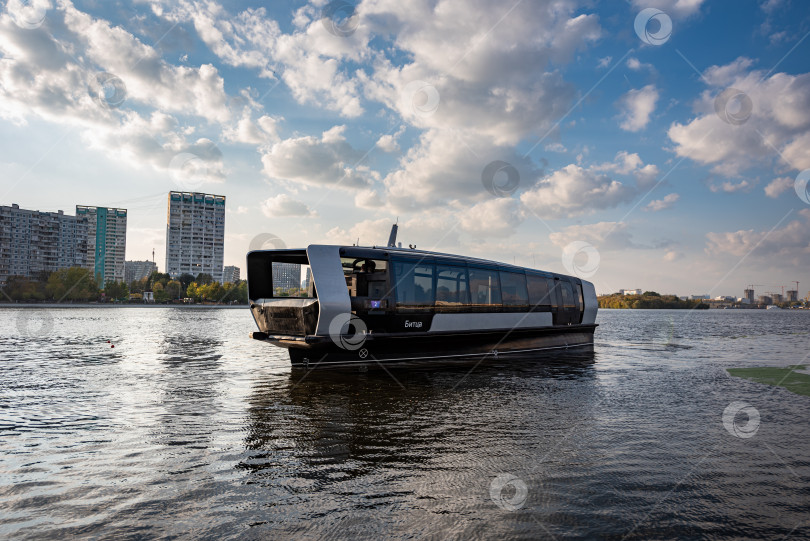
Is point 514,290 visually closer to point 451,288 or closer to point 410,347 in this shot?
point 451,288

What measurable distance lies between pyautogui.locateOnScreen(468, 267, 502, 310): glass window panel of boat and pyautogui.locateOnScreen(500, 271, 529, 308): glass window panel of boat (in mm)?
499

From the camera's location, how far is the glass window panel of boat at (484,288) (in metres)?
19.7

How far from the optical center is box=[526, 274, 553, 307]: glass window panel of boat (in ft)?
76.7

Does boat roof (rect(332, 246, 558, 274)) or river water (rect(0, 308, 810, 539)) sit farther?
boat roof (rect(332, 246, 558, 274))

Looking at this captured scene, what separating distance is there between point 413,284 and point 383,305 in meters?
1.61

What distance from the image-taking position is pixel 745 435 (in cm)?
845

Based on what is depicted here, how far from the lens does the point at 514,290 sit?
72.7ft

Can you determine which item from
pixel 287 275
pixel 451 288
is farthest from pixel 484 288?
pixel 287 275

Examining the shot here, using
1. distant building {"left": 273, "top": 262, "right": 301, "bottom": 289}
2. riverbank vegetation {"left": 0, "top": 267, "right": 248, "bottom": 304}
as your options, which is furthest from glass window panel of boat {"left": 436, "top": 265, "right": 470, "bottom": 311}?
riverbank vegetation {"left": 0, "top": 267, "right": 248, "bottom": 304}

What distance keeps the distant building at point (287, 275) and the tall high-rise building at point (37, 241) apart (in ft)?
514

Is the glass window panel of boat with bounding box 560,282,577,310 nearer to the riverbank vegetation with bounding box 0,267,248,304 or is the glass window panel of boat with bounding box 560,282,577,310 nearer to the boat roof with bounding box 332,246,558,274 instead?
the boat roof with bounding box 332,246,558,274

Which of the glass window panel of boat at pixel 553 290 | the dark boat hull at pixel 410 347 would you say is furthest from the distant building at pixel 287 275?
the glass window panel of boat at pixel 553 290

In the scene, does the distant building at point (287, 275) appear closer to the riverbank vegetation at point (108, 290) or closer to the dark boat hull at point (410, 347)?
the dark boat hull at point (410, 347)

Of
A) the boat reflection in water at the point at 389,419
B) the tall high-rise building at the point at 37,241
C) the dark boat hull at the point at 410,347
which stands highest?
the tall high-rise building at the point at 37,241
